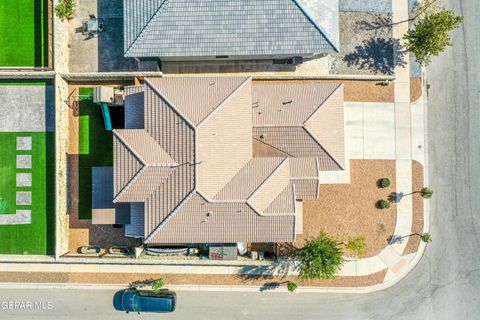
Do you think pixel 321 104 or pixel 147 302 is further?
pixel 147 302

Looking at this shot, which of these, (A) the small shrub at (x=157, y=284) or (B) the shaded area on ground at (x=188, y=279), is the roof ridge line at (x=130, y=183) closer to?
(A) the small shrub at (x=157, y=284)

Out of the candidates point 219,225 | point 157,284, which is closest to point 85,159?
point 157,284

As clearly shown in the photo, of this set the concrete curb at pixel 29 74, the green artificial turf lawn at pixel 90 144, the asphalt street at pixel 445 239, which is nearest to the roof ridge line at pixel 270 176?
the asphalt street at pixel 445 239

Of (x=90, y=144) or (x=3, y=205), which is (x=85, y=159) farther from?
(x=3, y=205)

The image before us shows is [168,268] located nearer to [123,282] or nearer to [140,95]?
[123,282]

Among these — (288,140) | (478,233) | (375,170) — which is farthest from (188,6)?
(478,233)
